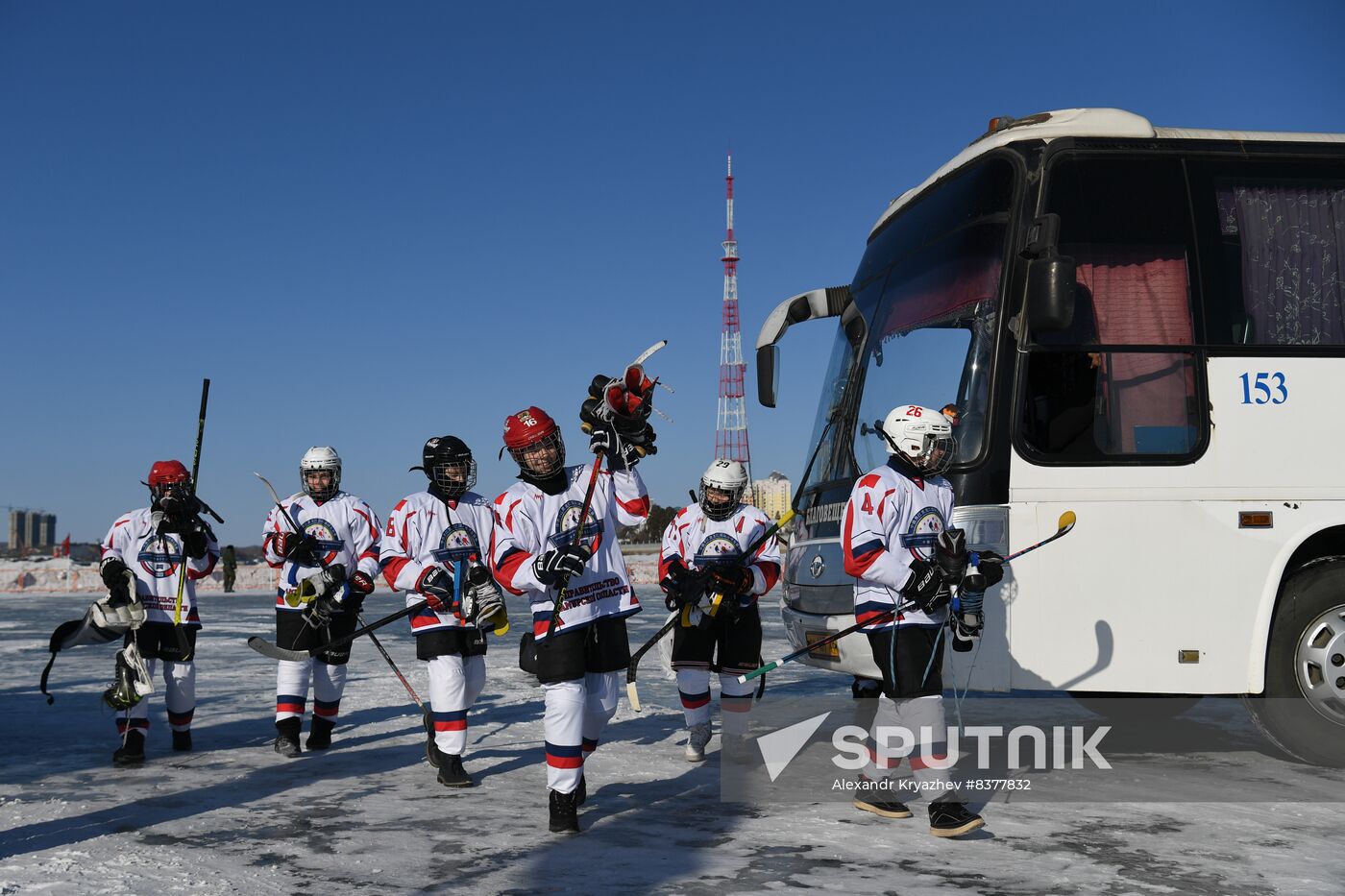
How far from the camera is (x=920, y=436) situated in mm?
5090

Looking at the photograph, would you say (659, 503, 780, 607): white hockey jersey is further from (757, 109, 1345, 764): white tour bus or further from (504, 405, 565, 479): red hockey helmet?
(504, 405, 565, 479): red hockey helmet

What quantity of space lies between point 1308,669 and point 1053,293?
2.70 metres

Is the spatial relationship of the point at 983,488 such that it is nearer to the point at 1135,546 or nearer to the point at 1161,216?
the point at 1135,546

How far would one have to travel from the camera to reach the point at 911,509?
5066 mm

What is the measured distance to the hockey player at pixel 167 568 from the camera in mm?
7215

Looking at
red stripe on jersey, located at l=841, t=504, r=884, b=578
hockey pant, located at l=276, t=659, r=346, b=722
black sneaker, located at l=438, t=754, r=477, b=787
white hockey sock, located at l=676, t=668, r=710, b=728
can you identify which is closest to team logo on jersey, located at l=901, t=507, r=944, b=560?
red stripe on jersey, located at l=841, t=504, r=884, b=578

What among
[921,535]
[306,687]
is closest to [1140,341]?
[921,535]

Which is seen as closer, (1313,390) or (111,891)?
(111,891)

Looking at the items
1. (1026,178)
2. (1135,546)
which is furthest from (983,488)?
(1026,178)

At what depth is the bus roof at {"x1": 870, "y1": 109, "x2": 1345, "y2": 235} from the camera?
6652 mm

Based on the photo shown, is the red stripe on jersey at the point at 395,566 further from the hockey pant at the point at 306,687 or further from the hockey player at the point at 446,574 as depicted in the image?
the hockey pant at the point at 306,687

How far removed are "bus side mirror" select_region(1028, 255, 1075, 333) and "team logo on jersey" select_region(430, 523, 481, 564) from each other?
362 centimetres

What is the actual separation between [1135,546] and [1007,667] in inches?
40.4

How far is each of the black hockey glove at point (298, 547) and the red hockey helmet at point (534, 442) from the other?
2606 millimetres
